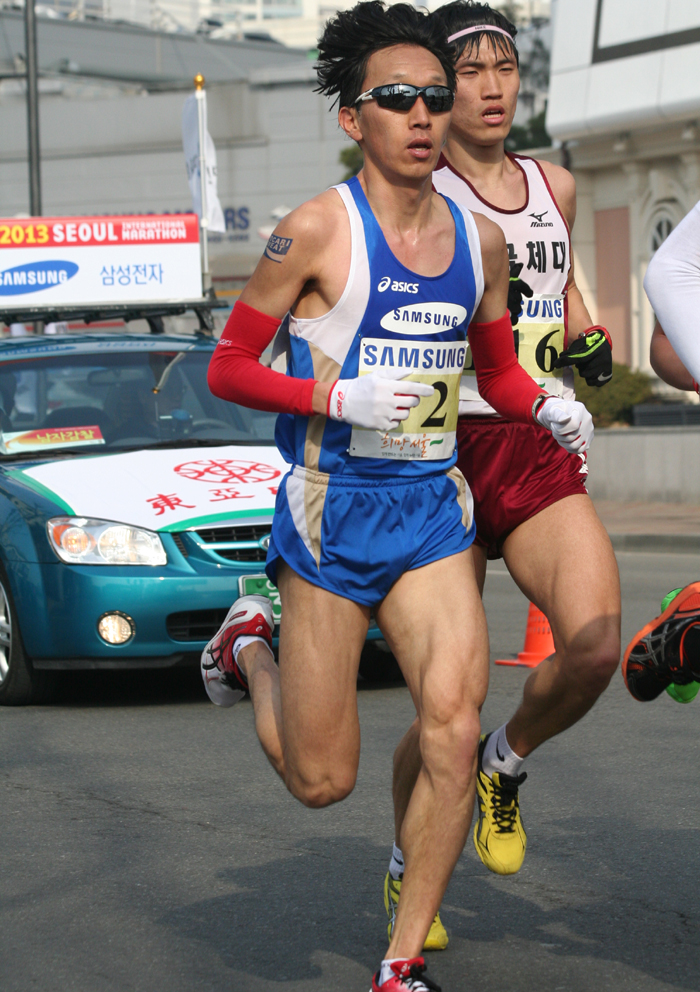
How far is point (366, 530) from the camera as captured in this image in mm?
3621

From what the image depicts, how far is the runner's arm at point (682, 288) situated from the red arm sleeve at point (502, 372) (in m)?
0.69

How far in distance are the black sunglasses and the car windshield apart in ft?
14.7

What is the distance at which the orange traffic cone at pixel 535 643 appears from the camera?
26.4ft

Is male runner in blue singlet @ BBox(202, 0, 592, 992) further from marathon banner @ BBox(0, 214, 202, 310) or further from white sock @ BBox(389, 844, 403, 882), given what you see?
marathon banner @ BBox(0, 214, 202, 310)

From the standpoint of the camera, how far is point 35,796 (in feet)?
18.4

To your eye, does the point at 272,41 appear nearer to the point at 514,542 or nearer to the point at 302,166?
the point at 302,166

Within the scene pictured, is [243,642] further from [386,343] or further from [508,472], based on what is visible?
[386,343]

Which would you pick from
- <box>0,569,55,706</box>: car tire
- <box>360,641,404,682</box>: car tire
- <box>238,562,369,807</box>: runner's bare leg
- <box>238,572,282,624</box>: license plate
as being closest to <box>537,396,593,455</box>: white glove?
<box>238,562,369,807</box>: runner's bare leg

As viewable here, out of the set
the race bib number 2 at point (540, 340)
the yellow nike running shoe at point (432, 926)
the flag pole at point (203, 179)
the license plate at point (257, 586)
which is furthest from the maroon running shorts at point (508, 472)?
the flag pole at point (203, 179)

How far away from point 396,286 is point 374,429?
0.37 meters

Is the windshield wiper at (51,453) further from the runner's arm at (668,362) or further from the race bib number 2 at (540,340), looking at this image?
the runner's arm at (668,362)

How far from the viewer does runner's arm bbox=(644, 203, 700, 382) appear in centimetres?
317

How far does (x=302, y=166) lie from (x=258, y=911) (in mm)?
51187

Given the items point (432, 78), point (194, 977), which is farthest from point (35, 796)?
point (432, 78)
